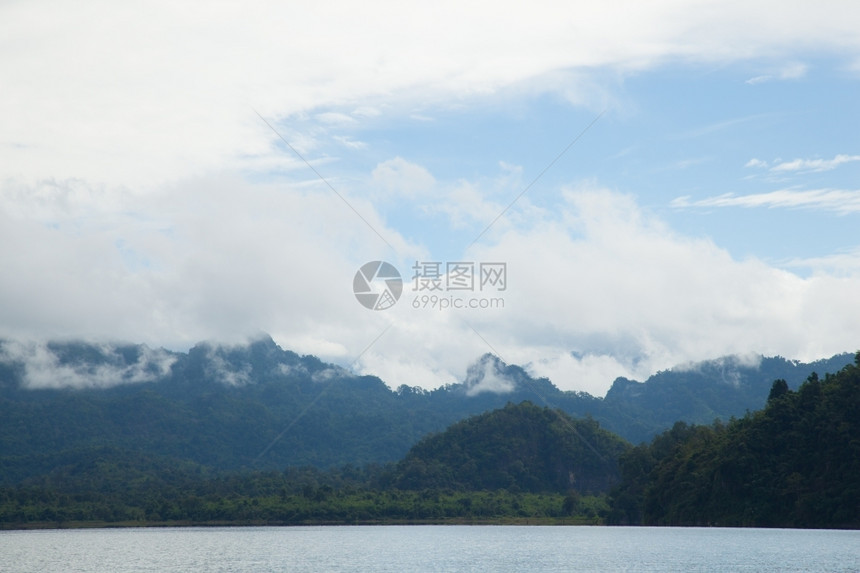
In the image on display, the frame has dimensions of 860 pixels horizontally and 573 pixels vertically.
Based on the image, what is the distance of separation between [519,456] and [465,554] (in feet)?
371

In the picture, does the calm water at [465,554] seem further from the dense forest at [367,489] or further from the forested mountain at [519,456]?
the forested mountain at [519,456]

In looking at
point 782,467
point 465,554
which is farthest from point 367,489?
point 465,554

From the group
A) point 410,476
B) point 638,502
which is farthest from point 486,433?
point 638,502

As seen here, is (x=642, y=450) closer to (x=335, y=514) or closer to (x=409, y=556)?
(x=335, y=514)

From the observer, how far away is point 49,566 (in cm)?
6019

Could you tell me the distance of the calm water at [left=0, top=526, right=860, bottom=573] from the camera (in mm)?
53344

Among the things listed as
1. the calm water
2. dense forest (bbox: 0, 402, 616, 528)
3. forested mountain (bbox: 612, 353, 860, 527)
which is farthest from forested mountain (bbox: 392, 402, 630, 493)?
the calm water

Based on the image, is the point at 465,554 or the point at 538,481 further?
the point at 538,481

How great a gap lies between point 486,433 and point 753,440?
94749mm

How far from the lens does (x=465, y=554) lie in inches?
2616

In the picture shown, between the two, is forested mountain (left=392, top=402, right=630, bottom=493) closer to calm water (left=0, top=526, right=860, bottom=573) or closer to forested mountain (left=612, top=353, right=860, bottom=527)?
forested mountain (left=612, top=353, right=860, bottom=527)

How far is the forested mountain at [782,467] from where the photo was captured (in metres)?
80.8

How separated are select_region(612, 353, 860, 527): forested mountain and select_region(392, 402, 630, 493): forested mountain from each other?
63.0 metres

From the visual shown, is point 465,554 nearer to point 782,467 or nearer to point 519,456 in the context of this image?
point 782,467
